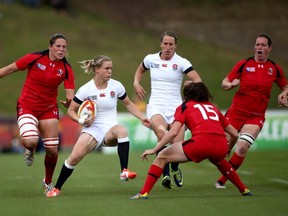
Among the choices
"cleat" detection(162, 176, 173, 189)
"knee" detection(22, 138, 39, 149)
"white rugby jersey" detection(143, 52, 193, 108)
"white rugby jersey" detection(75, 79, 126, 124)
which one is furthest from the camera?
"white rugby jersey" detection(143, 52, 193, 108)

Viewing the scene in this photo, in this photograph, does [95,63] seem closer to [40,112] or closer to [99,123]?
[99,123]

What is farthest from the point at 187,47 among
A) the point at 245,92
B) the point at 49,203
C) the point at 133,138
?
the point at 49,203

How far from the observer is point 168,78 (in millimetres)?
14141

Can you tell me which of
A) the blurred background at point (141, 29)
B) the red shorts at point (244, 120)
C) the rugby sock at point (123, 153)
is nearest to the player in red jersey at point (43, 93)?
the rugby sock at point (123, 153)

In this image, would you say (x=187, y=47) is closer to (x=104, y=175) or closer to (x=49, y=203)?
(x=104, y=175)

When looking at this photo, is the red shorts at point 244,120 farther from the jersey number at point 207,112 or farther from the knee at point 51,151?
the knee at point 51,151

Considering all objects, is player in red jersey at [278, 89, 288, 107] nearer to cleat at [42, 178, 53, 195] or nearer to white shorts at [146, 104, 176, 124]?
white shorts at [146, 104, 176, 124]

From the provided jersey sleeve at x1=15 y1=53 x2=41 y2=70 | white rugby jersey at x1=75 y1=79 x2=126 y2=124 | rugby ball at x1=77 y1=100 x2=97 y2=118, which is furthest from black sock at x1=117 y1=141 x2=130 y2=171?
jersey sleeve at x1=15 y1=53 x2=41 y2=70

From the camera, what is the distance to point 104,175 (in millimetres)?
17438

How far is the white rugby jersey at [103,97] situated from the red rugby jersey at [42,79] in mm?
520

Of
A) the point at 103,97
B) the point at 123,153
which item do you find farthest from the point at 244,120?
the point at 103,97

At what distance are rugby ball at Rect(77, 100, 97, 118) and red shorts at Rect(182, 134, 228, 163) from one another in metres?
1.67

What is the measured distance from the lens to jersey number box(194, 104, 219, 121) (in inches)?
458

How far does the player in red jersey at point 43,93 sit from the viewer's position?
13.2 m
